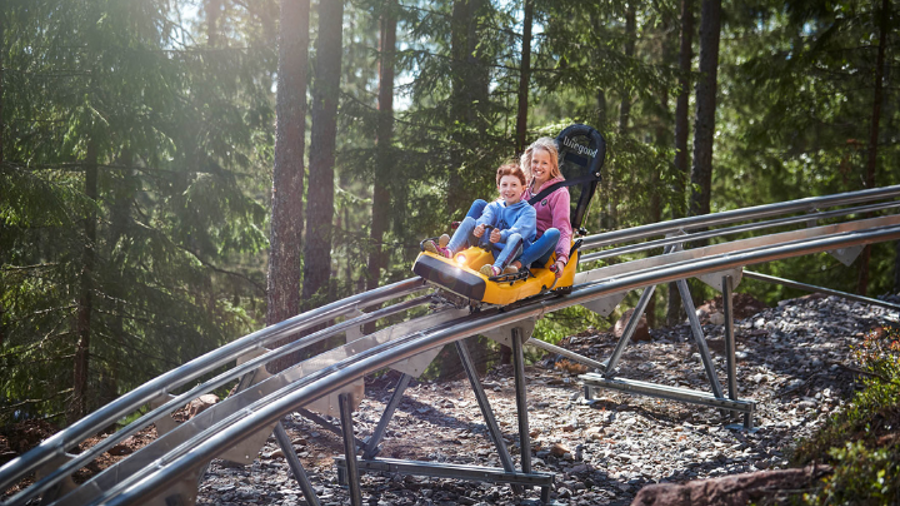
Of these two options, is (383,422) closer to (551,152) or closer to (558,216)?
(558,216)

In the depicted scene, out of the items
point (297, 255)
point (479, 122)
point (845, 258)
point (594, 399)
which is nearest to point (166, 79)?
point (297, 255)

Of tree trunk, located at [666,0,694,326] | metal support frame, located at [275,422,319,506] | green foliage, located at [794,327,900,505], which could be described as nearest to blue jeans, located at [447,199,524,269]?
metal support frame, located at [275,422,319,506]

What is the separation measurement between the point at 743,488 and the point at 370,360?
2367mm

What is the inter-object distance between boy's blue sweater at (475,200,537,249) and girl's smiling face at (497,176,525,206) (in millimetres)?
59

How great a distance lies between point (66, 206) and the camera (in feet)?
30.9

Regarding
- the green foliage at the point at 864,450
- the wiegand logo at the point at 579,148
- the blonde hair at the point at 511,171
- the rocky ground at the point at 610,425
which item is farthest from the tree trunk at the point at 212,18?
the green foliage at the point at 864,450

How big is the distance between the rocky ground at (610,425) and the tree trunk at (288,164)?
6.53ft

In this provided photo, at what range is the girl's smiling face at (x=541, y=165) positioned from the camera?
607 cm

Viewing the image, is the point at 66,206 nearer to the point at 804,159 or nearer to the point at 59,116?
the point at 59,116

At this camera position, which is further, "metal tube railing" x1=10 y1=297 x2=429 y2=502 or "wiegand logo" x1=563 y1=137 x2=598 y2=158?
"wiegand logo" x1=563 y1=137 x2=598 y2=158

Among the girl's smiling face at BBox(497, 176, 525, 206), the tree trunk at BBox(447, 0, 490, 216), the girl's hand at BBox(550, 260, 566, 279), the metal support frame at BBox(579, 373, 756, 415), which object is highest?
the tree trunk at BBox(447, 0, 490, 216)

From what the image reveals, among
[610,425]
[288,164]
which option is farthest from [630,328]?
[288,164]

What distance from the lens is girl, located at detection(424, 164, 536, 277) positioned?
532 cm

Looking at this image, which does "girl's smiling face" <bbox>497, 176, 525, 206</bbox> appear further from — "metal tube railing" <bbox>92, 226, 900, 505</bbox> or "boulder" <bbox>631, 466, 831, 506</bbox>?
"boulder" <bbox>631, 466, 831, 506</bbox>
